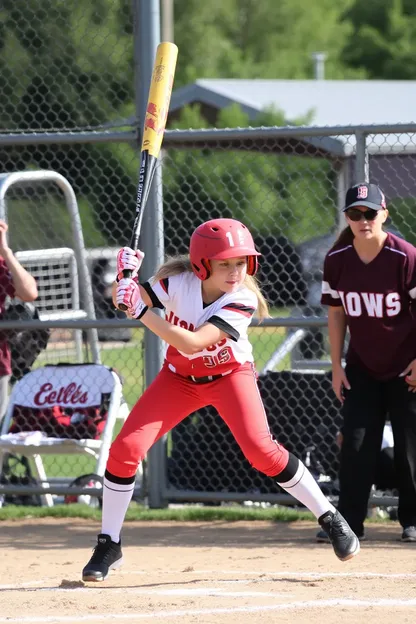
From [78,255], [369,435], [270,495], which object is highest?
[78,255]

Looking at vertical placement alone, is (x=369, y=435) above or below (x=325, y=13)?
below

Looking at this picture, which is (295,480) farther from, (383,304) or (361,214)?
(361,214)

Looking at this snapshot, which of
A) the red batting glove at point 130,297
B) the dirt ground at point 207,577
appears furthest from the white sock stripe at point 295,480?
the red batting glove at point 130,297

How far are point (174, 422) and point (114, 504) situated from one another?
1.48 feet

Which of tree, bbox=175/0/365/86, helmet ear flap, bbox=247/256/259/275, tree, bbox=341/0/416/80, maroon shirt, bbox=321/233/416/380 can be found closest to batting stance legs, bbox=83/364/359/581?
helmet ear flap, bbox=247/256/259/275

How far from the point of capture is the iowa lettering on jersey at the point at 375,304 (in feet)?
19.4

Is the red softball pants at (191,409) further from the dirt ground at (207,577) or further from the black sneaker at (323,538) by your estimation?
the black sneaker at (323,538)

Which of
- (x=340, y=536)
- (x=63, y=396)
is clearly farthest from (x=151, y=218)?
(x=340, y=536)

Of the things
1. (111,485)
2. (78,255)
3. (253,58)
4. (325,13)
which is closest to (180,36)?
(253,58)

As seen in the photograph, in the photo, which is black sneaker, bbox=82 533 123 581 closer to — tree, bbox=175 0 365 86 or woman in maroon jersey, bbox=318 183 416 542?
woman in maroon jersey, bbox=318 183 416 542

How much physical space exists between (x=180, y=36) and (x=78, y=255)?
103ft

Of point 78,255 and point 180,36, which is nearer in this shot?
point 78,255

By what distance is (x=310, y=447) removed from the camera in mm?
6934

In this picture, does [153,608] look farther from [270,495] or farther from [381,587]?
[270,495]
